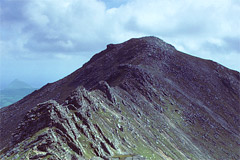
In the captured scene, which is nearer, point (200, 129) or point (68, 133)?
point (68, 133)

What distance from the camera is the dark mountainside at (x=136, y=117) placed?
6325 cm

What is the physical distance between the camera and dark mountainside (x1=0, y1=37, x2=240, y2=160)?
63250 millimetres

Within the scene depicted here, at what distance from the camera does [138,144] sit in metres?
94.4

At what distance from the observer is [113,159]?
2530 inches

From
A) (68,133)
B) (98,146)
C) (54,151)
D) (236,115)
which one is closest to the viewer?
(54,151)

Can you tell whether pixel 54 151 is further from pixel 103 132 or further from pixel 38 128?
pixel 103 132

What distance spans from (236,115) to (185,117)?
52.8m

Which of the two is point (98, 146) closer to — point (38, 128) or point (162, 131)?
point (38, 128)

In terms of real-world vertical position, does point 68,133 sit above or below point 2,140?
below

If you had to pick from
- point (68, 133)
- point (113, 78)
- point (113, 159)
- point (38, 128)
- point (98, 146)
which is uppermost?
point (113, 78)

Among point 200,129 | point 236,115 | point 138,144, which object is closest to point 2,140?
point 138,144

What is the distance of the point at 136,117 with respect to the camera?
116062 millimetres

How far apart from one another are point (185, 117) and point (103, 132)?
256ft

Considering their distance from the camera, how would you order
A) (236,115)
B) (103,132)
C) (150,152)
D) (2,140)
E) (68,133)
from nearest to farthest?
(68,133) < (103,132) < (150,152) < (2,140) < (236,115)
